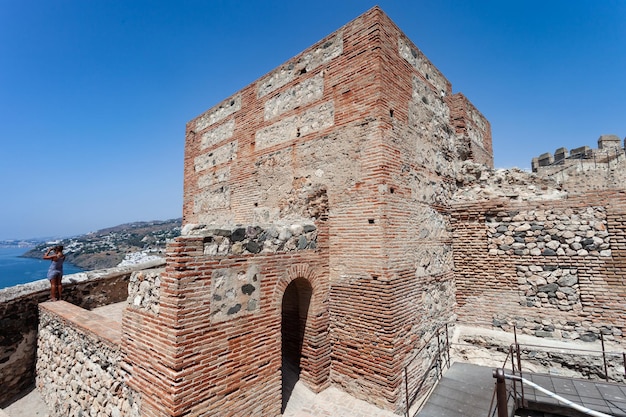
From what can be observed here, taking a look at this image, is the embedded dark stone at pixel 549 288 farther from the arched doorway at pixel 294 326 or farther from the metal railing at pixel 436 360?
the arched doorway at pixel 294 326

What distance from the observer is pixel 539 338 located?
6.81m

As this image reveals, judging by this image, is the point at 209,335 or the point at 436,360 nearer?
the point at 209,335

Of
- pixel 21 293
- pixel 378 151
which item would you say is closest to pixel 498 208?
pixel 378 151

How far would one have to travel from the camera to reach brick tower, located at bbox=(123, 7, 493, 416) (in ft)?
13.5

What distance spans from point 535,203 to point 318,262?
5.24 metres

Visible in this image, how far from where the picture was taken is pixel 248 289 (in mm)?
4648

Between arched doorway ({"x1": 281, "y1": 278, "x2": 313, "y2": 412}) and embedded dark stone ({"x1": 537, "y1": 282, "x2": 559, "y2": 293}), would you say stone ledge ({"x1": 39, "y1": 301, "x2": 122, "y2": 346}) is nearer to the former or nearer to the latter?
arched doorway ({"x1": 281, "y1": 278, "x2": 313, "y2": 412})

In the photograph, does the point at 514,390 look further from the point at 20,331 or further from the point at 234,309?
the point at 20,331

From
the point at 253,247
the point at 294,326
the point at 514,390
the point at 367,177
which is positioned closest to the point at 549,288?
the point at 514,390

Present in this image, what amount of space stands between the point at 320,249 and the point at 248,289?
6.46 ft

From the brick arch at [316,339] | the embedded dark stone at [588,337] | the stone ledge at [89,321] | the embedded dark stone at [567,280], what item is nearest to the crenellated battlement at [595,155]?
the embedded dark stone at [567,280]

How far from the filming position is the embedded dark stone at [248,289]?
4586 millimetres

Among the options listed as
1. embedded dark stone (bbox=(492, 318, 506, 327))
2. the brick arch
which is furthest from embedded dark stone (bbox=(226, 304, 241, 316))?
embedded dark stone (bbox=(492, 318, 506, 327))

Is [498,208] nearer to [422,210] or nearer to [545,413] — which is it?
[422,210]
